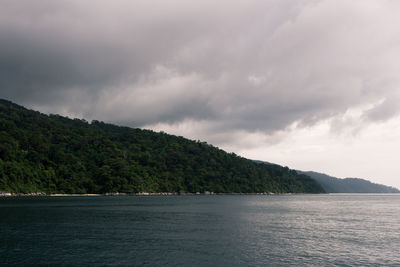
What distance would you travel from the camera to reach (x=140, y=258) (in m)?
53.7

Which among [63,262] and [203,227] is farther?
[203,227]

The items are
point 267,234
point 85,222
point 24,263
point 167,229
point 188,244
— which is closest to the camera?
point 24,263

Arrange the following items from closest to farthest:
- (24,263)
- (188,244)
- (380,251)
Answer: (24,263) < (380,251) < (188,244)

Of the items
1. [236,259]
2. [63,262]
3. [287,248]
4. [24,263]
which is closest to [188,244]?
[236,259]

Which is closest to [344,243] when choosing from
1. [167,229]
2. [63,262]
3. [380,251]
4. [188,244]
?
[380,251]

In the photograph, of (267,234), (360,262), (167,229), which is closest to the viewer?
(360,262)

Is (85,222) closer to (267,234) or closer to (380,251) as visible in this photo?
(267,234)

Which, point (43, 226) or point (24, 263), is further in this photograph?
point (43, 226)

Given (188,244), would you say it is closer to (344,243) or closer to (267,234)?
(267,234)

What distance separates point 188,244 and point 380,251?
35.6 meters

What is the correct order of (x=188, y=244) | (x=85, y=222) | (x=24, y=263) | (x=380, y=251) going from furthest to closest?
(x=85, y=222) < (x=188, y=244) < (x=380, y=251) < (x=24, y=263)

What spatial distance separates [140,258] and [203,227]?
126ft

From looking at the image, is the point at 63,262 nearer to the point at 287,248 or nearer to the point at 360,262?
the point at 287,248

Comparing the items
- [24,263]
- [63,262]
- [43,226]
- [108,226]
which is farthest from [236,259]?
[43,226]
